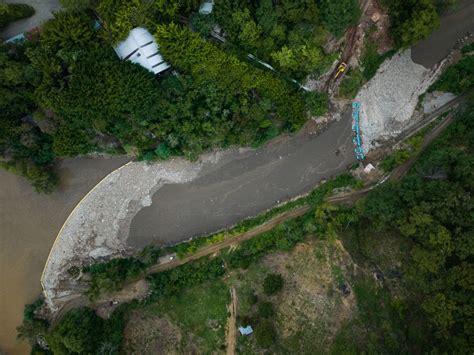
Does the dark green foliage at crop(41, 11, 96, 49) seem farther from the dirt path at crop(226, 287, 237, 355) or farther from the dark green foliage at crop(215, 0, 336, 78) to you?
the dirt path at crop(226, 287, 237, 355)

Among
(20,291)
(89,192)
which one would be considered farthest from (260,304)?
(20,291)

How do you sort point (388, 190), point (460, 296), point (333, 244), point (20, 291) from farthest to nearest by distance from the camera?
point (20, 291)
point (333, 244)
point (388, 190)
point (460, 296)

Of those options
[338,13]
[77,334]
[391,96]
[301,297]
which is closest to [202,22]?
[338,13]

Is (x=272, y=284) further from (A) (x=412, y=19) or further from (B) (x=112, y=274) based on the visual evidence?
(A) (x=412, y=19)

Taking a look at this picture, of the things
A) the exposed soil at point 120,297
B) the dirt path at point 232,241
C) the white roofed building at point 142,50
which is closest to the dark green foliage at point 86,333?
the exposed soil at point 120,297

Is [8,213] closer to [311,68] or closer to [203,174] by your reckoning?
[203,174]
